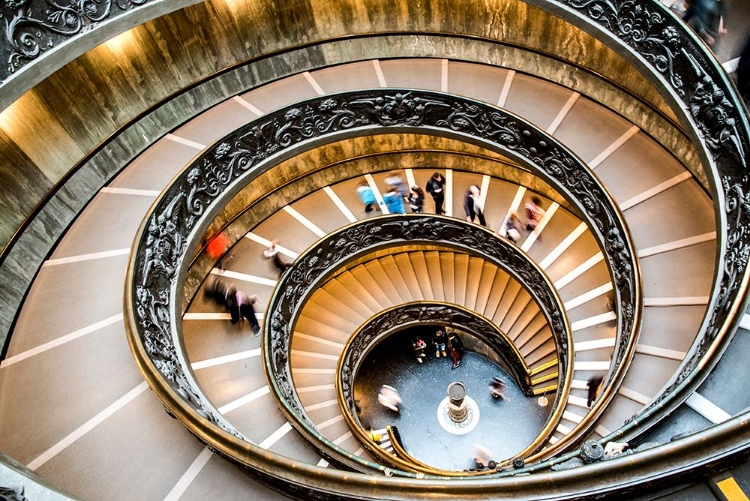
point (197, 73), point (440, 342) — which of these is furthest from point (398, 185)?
point (197, 73)

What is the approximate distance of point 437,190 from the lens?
12.3 m

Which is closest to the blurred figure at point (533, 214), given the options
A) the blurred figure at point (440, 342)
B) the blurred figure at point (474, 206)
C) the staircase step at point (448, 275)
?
the blurred figure at point (474, 206)

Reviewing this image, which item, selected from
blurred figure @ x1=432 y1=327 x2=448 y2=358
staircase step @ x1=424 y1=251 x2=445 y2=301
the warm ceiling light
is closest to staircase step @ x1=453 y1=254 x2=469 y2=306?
staircase step @ x1=424 y1=251 x2=445 y2=301

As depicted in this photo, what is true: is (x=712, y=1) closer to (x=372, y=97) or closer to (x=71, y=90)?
(x=372, y=97)

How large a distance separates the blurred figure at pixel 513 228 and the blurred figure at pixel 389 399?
16.1 feet

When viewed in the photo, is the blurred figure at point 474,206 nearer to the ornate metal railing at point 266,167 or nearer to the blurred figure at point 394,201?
the ornate metal railing at point 266,167

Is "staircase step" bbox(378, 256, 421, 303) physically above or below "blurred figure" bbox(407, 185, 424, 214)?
below

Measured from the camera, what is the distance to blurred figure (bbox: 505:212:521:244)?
11.9 metres

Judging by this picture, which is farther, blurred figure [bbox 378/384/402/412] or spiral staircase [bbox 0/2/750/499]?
blurred figure [bbox 378/384/402/412]

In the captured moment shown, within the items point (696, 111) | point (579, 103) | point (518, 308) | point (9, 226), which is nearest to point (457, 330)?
point (518, 308)

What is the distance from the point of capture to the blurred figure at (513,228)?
11.9 m

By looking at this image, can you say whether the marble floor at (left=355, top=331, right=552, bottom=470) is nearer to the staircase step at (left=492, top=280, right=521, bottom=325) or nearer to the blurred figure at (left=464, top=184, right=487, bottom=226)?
the staircase step at (left=492, top=280, right=521, bottom=325)

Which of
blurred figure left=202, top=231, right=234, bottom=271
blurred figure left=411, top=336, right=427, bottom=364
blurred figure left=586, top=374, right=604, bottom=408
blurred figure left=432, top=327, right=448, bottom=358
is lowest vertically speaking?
blurred figure left=202, top=231, right=234, bottom=271

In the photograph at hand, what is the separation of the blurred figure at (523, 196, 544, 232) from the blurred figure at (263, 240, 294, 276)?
5.50 meters
